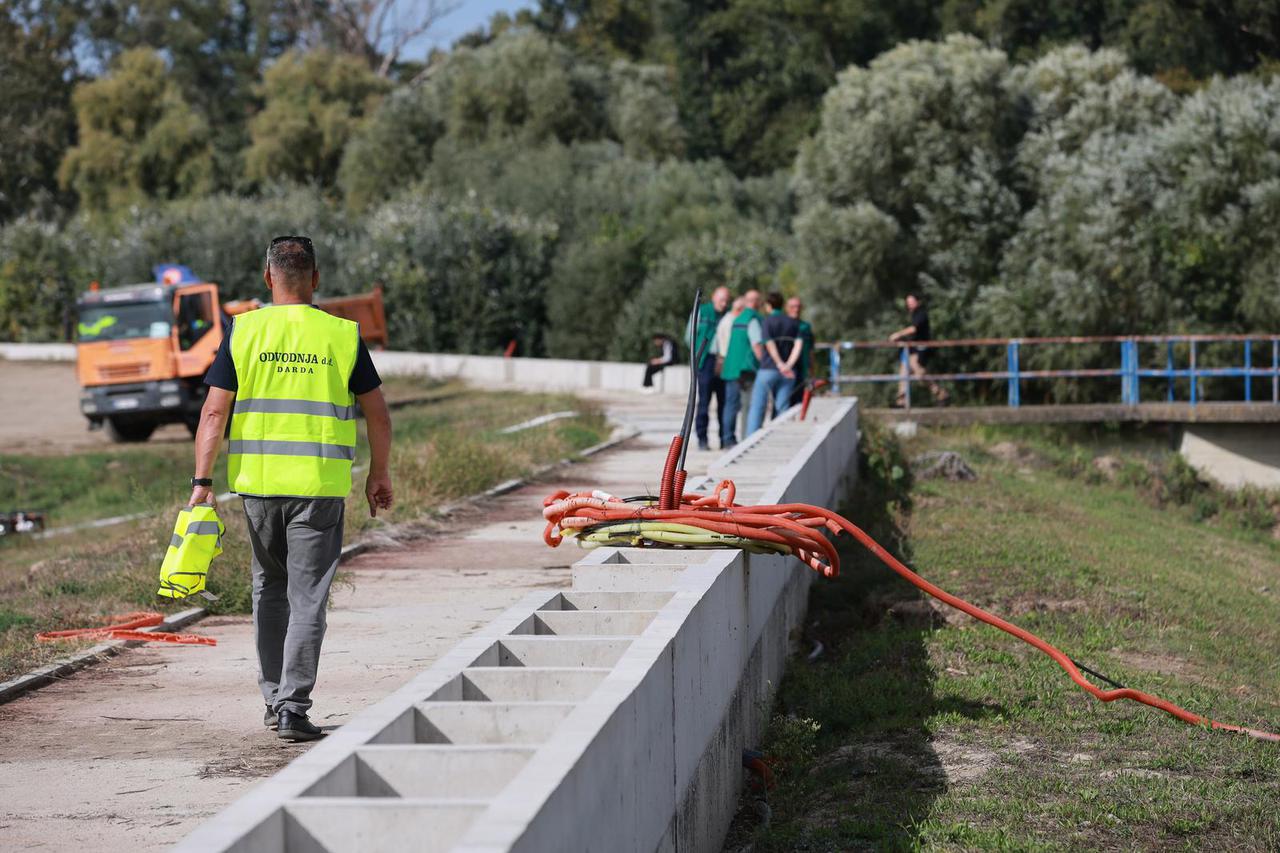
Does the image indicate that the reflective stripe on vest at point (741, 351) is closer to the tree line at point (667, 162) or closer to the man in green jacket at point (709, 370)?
the man in green jacket at point (709, 370)

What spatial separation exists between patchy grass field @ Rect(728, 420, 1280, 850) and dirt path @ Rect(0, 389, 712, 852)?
1.94 m

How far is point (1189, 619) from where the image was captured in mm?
12664

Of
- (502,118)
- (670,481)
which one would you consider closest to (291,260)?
(670,481)

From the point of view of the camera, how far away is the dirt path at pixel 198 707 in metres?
6.02

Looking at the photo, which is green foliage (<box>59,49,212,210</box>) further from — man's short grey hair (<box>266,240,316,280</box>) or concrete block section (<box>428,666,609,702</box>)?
concrete block section (<box>428,666,609,702</box>)

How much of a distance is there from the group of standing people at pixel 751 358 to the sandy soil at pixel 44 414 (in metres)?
15.1

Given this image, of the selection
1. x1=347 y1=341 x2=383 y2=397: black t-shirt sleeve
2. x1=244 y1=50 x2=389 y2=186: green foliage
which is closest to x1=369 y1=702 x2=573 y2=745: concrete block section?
x1=347 y1=341 x2=383 y2=397: black t-shirt sleeve

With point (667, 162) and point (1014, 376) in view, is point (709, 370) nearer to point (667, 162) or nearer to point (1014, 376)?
point (1014, 376)

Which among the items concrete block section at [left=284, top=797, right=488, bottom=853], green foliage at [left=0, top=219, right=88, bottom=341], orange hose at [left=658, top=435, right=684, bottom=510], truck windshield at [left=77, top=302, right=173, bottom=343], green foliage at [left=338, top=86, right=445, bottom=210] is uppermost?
green foliage at [left=338, top=86, right=445, bottom=210]

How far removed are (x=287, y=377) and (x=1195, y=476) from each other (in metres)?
20.7

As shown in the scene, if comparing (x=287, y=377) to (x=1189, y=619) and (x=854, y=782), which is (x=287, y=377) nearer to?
(x=854, y=782)

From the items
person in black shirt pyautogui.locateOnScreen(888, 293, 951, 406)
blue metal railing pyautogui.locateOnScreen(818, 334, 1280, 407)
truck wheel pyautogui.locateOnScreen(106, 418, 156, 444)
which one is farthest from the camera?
truck wheel pyautogui.locateOnScreen(106, 418, 156, 444)

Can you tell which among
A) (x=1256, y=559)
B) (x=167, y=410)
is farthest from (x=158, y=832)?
(x=167, y=410)

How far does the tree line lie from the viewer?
99.2 feet
